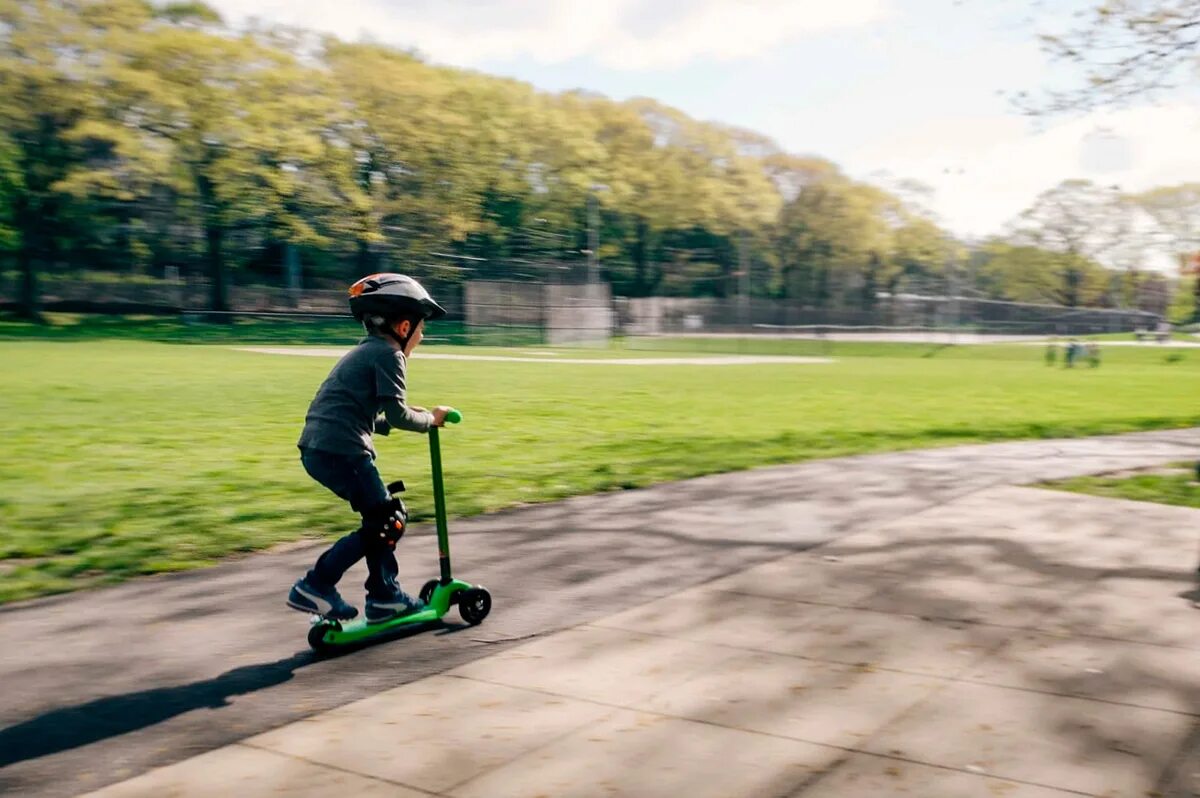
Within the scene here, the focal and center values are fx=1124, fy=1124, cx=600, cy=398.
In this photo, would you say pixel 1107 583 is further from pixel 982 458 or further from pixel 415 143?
pixel 415 143

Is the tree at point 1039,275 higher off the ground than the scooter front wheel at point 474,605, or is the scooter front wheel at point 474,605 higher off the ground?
the tree at point 1039,275

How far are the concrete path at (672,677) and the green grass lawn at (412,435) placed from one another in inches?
56.5

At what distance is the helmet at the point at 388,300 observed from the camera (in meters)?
4.86

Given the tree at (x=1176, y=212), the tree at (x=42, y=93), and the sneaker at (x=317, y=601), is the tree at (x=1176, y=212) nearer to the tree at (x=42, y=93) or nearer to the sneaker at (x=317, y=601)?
the tree at (x=42, y=93)

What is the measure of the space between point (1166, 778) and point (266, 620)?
3.90m

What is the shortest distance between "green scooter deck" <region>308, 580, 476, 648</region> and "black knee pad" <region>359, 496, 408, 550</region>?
14.1 inches

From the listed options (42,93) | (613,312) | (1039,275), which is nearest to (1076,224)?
(1039,275)

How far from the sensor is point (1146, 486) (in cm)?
974

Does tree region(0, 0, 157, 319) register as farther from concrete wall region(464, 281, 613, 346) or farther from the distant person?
the distant person

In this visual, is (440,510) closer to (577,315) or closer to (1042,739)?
(1042,739)

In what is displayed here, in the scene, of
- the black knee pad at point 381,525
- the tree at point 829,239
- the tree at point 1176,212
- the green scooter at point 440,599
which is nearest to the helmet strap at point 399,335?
the green scooter at point 440,599

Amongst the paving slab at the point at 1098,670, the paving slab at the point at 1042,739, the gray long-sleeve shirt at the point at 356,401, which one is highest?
the gray long-sleeve shirt at the point at 356,401

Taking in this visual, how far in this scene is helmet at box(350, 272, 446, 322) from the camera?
4.86 m

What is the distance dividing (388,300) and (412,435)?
948cm
